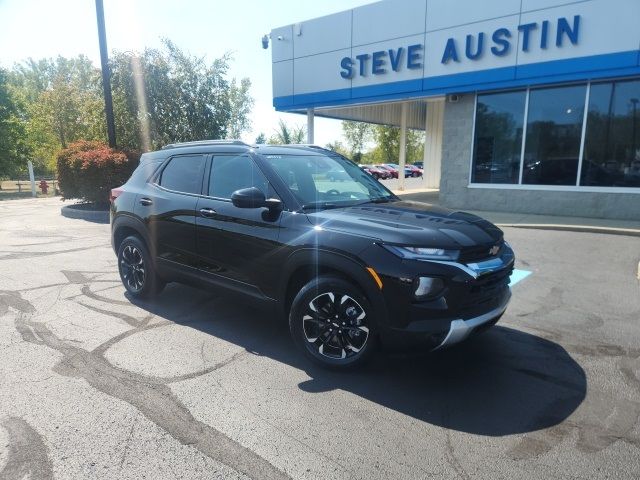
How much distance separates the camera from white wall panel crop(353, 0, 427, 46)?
13016 millimetres

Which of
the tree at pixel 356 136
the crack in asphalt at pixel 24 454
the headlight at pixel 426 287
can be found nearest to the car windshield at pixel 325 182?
the headlight at pixel 426 287

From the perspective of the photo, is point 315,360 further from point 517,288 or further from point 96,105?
point 96,105

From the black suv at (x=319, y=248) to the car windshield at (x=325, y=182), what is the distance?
15 millimetres

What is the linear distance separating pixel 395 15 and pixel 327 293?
40.9ft

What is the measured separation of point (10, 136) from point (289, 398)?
110 ft

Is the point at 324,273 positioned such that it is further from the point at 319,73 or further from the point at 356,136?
the point at 356,136

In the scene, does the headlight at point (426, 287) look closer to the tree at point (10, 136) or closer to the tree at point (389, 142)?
the tree at point (10, 136)

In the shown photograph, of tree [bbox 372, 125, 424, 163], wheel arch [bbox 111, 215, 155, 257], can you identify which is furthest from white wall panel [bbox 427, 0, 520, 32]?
tree [bbox 372, 125, 424, 163]

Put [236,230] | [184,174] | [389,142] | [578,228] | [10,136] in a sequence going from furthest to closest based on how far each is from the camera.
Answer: [389,142] < [10,136] < [578,228] < [184,174] < [236,230]

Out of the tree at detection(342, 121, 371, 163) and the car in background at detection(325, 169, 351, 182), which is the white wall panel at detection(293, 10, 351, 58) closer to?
the car in background at detection(325, 169, 351, 182)

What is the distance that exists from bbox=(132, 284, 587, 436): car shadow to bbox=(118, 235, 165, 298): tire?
0.81 meters

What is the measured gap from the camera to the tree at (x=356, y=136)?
168 feet

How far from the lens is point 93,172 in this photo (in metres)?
13.7

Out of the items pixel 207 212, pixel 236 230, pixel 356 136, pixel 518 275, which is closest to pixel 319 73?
pixel 518 275
